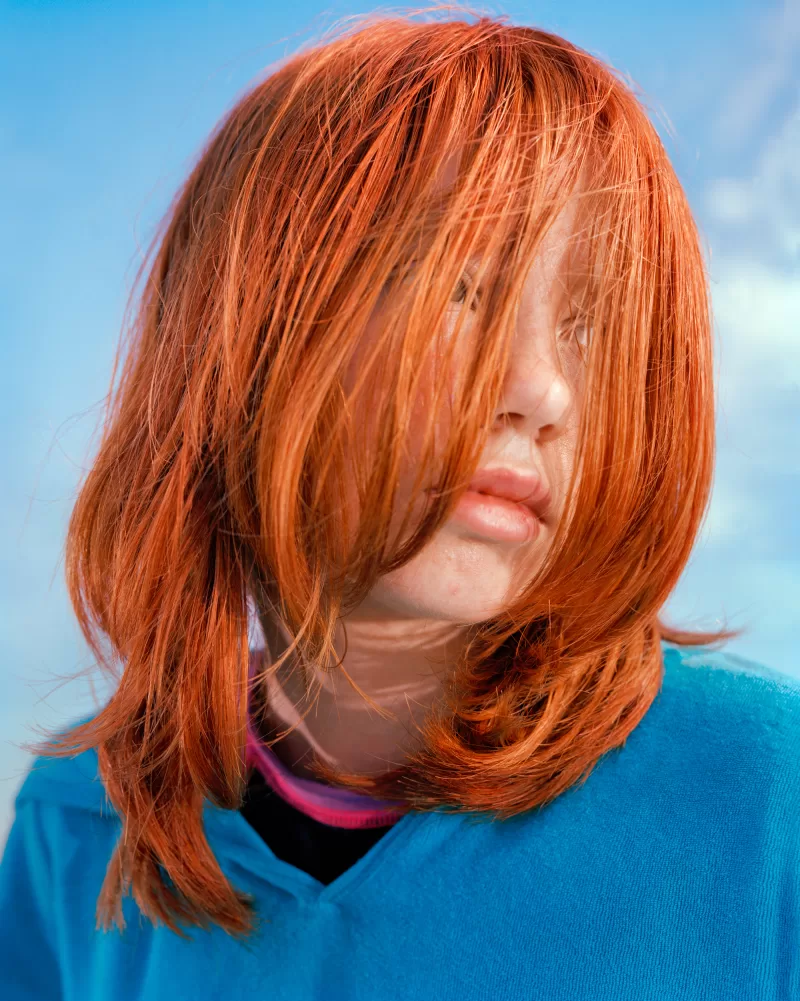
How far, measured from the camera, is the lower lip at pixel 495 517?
2.41 ft

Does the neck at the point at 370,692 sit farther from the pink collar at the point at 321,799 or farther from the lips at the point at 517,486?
the lips at the point at 517,486

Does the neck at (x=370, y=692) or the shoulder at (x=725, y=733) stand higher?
the shoulder at (x=725, y=733)

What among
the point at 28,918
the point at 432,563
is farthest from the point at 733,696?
the point at 28,918

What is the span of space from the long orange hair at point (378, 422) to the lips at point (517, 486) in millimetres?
31

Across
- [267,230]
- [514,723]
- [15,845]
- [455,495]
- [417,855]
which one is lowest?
[15,845]

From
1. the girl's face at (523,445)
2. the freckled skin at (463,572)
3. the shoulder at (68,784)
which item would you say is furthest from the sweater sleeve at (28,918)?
the girl's face at (523,445)

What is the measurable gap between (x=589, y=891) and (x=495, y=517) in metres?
0.35

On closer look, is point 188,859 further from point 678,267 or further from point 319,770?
point 678,267

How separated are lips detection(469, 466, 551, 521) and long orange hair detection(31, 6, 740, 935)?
31 mm

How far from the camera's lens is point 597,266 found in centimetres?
73

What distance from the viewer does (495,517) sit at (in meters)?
0.74

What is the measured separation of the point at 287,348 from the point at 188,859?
1.94 ft

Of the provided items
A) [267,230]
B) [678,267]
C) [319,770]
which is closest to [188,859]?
[319,770]

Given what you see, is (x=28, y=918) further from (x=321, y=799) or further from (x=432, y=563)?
(x=432, y=563)
